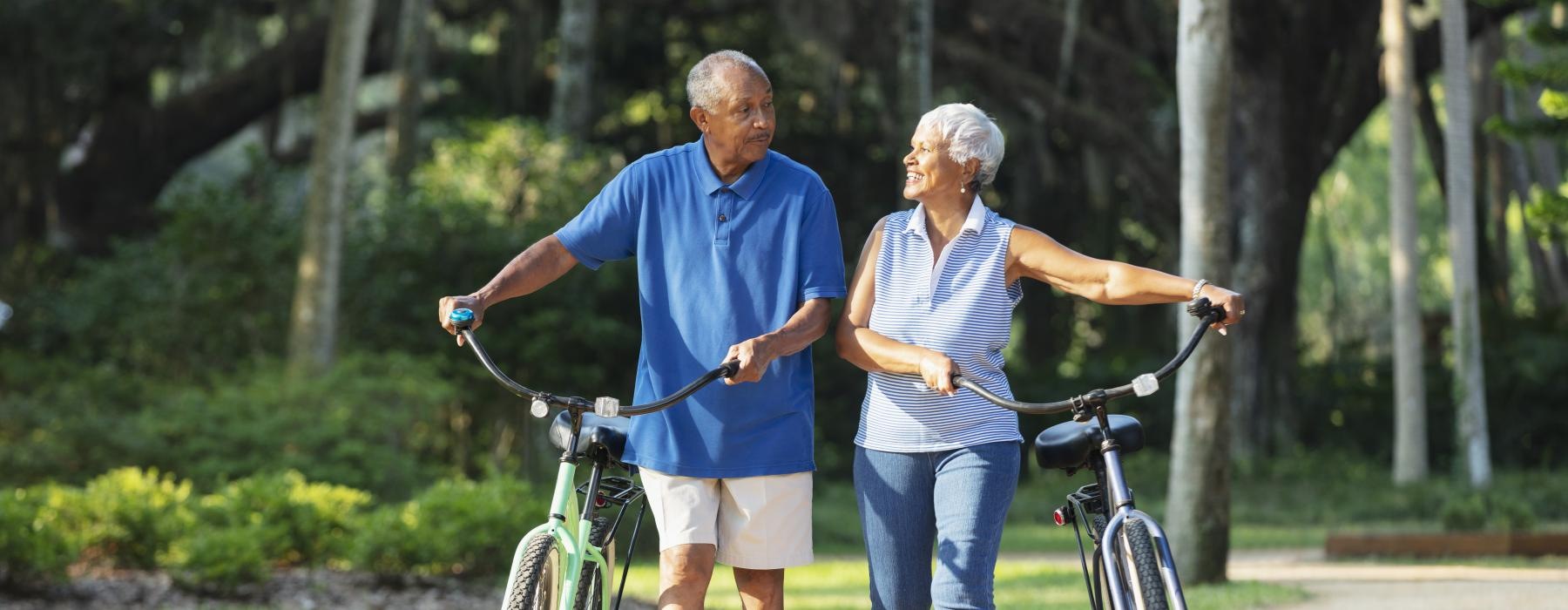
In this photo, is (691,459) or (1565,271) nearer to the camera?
(691,459)

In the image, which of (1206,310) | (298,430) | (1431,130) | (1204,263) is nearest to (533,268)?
(1206,310)

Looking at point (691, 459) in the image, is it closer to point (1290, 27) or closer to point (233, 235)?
point (233, 235)

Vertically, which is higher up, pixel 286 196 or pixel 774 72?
pixel 774 72

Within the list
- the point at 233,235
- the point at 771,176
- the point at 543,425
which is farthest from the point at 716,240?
the point at 233,235

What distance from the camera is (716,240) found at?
396 cm

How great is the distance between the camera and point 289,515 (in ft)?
31.9

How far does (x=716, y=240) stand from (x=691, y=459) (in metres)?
0.49

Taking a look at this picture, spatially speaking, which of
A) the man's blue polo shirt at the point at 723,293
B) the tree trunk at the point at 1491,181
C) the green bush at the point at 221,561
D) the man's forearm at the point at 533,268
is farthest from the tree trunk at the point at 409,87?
the man's blue polo shirt at the point at 723,293

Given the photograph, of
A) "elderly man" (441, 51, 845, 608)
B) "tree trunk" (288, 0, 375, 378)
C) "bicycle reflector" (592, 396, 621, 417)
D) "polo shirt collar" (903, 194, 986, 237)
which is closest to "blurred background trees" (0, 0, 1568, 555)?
"tree trunk" (288, 0, 375, 378)

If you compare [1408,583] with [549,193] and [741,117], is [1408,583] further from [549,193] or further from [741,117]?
[549,193]

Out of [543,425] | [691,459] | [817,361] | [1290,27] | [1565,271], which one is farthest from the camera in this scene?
[1565,271]

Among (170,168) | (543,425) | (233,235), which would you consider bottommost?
(543,425)

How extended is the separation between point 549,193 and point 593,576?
13.6 m

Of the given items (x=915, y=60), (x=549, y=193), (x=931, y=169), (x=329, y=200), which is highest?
(x=915, y=60)
